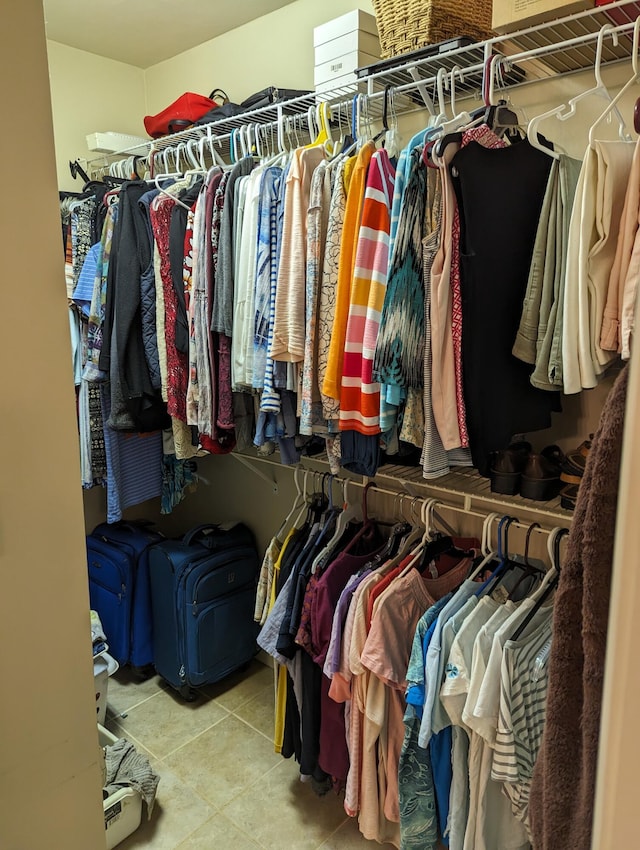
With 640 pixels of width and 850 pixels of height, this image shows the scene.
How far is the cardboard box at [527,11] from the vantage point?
119 centimetres

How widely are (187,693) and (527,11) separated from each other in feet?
8.07

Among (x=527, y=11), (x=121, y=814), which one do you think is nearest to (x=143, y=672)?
(x=121, y=814)

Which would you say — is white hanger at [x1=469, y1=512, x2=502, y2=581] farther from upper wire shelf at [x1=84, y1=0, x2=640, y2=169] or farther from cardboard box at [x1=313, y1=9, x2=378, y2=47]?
cardboard box at [x1=313, y1=9, x2=378, y2=47]

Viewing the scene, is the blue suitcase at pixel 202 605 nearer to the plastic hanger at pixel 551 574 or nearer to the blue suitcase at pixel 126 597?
the blue suitcase at pixel 126 597

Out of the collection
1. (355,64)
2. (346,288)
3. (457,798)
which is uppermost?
(355,64)

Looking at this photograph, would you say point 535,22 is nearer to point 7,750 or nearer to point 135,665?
point 7,750

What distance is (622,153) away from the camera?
3.85ft

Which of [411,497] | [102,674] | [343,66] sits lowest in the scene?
[102,674]

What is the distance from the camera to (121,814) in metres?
1.77

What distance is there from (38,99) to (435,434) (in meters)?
0.95

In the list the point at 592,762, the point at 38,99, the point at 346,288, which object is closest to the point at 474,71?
the point at 346,288

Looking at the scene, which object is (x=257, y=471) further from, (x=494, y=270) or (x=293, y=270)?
(x=494, y=270)

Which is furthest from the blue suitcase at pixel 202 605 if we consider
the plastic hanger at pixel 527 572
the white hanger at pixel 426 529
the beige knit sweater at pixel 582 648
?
the beige knit sweater at pixel 582 648

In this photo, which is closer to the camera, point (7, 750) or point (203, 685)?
point (7, 750)
